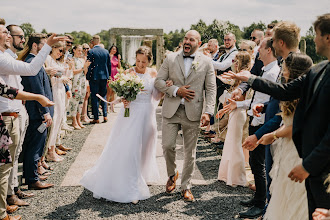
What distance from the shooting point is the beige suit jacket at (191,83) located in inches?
191

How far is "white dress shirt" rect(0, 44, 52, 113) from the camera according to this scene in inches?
147

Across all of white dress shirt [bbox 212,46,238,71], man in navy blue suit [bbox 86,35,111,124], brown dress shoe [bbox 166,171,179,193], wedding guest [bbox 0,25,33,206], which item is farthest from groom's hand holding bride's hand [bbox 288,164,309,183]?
man in navy blue suit [bbox 86,35,111,124]

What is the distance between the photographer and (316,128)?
2381 millimetres

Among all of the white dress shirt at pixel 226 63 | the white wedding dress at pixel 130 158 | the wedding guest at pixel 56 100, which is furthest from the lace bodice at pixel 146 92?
the white dress shirt at pixel 226 63

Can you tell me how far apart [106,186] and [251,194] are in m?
2.25

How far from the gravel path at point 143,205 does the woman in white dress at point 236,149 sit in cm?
17

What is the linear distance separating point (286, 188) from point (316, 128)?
2.79 feet

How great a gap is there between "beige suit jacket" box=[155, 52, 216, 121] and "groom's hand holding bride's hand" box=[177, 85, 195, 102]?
0.08m

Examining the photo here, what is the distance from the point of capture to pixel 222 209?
180 inches

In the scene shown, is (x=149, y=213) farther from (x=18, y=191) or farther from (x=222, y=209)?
(x=18, y=191)

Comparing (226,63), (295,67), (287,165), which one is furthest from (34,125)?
(226,63)

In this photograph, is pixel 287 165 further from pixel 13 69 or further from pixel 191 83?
pixel 13 69

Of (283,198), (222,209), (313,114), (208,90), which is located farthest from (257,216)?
(313,114)

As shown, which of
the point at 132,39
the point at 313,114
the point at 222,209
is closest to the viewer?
A: the point at 313,114
